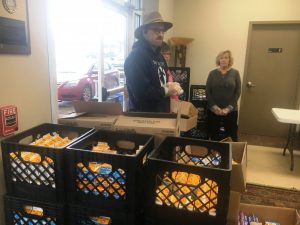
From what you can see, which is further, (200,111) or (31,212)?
(200,111)

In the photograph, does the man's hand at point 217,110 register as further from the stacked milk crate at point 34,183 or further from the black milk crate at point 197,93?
the stacked milk crate at point 34,183

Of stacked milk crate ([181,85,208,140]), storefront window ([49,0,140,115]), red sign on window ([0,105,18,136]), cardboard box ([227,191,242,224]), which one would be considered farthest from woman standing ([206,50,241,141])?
red sign on window ([0,105,18,136])

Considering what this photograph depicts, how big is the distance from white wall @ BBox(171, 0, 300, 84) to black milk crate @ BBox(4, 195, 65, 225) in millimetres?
3965

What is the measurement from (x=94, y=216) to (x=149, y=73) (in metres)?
1.10

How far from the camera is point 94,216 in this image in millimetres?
1035

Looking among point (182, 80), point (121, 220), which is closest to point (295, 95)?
point (182, 80)

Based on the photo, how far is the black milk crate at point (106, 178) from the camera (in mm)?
963

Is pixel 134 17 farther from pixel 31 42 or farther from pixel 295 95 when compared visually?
pixel 295 95

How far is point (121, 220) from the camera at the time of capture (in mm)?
1006

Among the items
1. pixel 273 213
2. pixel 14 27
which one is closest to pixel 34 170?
pixel 14 27

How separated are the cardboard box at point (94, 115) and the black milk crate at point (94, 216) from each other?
48 cm

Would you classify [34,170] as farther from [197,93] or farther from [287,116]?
[197,93]

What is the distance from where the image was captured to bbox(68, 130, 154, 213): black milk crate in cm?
96

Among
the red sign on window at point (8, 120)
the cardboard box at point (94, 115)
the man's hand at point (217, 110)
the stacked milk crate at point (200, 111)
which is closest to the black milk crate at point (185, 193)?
the cardboard box at point (94, 115)
